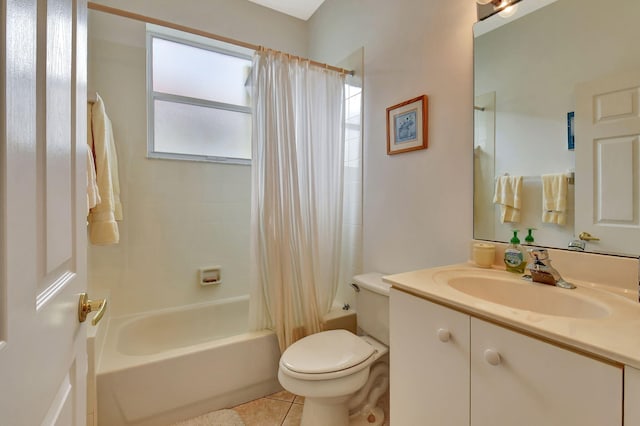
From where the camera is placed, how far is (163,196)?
2084 millimetres

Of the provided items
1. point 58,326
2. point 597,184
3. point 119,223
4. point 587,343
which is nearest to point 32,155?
point 58,326

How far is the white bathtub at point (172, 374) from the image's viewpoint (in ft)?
4.36

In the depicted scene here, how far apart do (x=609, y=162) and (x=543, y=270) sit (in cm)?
40

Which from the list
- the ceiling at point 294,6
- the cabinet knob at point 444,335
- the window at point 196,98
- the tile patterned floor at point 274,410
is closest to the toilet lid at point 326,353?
the tile patterned floor at point 274,410

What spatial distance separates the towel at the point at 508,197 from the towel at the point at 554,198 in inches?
3.6

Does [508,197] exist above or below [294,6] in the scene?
below

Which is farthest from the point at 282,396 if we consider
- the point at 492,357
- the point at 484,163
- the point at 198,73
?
the point at 198,73

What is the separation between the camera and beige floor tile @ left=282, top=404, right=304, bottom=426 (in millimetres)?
1490

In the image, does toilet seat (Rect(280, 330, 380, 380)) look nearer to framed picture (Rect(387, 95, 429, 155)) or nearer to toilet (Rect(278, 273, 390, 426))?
toilet (Rect(278, 273, 390, 426))

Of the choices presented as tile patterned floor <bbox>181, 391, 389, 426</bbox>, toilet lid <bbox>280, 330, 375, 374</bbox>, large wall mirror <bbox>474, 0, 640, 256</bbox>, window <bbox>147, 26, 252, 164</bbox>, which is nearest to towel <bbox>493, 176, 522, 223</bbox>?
large wall mirror <bbox>474, 0, 640, 256</bbox>

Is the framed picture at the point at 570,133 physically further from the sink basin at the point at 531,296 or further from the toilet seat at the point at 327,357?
the toilet seat at the point at 327,357

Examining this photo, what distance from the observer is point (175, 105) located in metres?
2.20

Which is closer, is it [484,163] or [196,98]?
[484,163]

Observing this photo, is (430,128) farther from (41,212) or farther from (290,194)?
(41,212)
